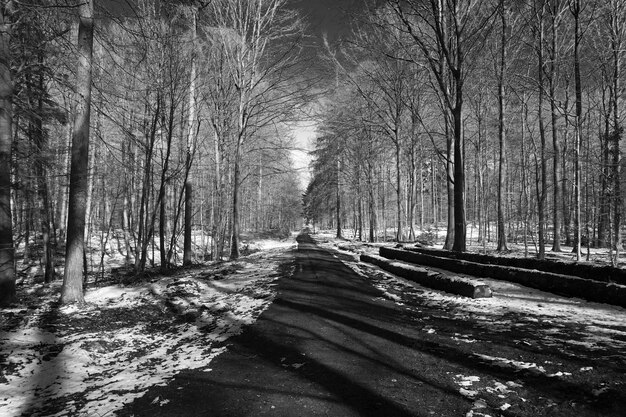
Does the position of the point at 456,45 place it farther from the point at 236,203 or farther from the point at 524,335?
the point at 236,203

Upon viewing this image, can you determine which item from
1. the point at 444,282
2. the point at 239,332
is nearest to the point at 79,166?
the point at 239,332

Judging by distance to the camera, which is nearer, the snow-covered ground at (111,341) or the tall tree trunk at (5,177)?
the snow-covered ground at (111,341)

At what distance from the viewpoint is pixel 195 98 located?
44.5 ft

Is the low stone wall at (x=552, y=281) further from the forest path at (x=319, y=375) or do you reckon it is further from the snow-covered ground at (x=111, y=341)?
the snow-covered ground at (x=111, y=341)

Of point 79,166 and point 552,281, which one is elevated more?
point 79,166

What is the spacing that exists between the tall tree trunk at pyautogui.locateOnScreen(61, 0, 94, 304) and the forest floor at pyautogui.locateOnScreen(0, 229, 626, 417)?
1.71ft

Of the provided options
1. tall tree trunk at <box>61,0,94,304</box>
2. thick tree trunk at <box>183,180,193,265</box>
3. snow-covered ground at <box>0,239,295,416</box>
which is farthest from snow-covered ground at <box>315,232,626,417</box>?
thick tree trunk at <box>183,180,193,265</box>

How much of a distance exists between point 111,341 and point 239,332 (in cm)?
186

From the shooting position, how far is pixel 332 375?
3.62 metres

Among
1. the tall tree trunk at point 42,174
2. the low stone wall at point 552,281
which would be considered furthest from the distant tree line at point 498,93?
the tall tree trunk at point 42,174

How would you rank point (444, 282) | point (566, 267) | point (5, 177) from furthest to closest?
1. point (566, 267)
2. point (444, 282)
3. point (5, 177)

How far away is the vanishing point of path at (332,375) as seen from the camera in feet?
9.75

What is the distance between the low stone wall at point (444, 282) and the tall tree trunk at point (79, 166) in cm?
764

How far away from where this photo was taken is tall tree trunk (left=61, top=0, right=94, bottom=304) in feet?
22.7
